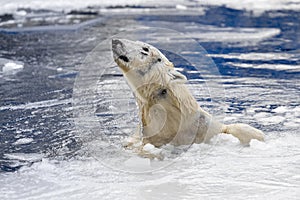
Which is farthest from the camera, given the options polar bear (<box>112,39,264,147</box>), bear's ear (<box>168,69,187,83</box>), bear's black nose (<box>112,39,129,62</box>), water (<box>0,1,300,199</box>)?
bear's ear (<box>168,69,187,83</box>)

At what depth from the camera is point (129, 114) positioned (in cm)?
586

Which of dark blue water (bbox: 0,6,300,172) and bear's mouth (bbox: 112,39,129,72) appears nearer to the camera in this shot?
bear's mouth (bbox: 112,39,129,72)

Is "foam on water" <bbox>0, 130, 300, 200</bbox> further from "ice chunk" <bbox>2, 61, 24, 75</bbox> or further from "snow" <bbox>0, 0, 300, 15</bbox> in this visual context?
"snow" <bbox>0, 0, 300, 15</bbox>

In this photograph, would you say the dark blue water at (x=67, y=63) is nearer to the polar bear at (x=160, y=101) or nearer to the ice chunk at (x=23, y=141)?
the ice chunk at (x=23, y=141)

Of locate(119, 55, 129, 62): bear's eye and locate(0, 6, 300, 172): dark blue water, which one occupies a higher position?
locate(119, 55, 129, 62): bear's eye

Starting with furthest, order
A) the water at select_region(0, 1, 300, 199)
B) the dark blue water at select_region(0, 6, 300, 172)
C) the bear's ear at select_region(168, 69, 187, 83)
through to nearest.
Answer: the dark blue water at select_region(0, 6, 300, 172)
the bear's ear at select_region(168, 69, 187, 83)
the water at select_region(0, 1, 300, 199)

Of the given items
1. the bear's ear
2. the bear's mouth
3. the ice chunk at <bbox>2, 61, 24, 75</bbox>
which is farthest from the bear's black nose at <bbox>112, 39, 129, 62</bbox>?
the ice chunk at <bbox>2, 61, 24, 75</bbox>

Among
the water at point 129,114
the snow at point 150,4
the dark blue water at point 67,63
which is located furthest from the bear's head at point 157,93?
the snow at point 150,4

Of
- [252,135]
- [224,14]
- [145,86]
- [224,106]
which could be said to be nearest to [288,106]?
[224,106]

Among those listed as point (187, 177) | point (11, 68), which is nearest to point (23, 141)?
point (187, 177)

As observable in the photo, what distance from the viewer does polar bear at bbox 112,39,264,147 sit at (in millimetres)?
4461

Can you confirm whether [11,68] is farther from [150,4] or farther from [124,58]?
[150,4]

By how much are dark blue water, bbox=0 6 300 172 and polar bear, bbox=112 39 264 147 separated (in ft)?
2.17

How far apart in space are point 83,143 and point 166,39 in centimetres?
468
